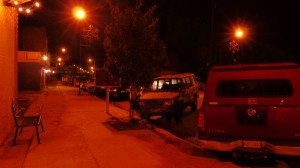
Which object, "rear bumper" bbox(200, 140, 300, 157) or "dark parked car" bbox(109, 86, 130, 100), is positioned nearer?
"rear bumper" bbox(200, 140, 300, 157)

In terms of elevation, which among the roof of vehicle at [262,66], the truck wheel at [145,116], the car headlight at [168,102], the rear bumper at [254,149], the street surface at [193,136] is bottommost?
the street surface at [193,136]

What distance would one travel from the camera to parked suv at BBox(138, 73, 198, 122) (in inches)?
535

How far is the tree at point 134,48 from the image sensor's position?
1236cm

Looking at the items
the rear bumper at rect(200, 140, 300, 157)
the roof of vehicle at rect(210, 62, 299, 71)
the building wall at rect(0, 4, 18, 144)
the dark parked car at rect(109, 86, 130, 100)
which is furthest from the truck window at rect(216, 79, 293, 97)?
the dark parked car at rect(109, 86, 130, 100)

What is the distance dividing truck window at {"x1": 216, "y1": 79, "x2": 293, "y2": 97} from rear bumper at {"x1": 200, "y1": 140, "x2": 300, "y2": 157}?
989mm

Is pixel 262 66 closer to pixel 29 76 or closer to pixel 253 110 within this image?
pixel 253 110

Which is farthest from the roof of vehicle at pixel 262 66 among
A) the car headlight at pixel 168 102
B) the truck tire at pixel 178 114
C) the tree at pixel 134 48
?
the truck tire at pixel 178 114

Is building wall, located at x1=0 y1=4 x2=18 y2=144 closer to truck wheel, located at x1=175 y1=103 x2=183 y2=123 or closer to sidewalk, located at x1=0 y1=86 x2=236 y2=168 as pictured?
sidewalk, located at x1=0 y1=86 x2=236 y2=168

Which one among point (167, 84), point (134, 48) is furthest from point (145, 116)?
point (134, 48)

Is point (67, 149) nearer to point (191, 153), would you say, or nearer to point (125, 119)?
point (191, 153)

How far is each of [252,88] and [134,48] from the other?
5755 mm

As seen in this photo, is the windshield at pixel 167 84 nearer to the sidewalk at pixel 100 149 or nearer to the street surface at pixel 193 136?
the street surface at pixel 193 136

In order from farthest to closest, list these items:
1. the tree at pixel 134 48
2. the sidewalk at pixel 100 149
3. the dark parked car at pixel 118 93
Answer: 1. the dark parked car at pixel 118 93
2. the tree at pixel 134 48
3. the sidewalk at pixel 100 149

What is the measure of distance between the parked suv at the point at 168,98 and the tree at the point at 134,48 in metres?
1.34
